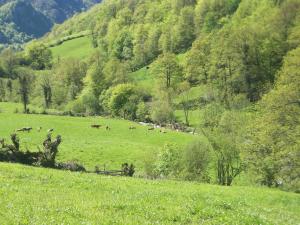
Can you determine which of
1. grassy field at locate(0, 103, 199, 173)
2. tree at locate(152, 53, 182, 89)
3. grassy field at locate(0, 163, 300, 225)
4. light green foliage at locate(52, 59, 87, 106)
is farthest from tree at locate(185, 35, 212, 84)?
grassy field at locate(0, 163, 300, 225)

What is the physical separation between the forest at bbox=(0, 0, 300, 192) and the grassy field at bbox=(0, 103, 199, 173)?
9.33 metres

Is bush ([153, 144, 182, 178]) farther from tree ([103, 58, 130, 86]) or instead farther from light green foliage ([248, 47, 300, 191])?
tree ([103, 58, 130, 86])

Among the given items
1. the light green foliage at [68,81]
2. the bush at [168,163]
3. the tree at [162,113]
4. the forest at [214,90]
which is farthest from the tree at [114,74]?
the bush at [168,163]

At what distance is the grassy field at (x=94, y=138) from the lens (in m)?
69.4

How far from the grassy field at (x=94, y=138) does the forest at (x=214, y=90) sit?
933cm

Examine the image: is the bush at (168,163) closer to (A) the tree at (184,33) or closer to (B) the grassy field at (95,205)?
(B) the grassy field at (95,205)

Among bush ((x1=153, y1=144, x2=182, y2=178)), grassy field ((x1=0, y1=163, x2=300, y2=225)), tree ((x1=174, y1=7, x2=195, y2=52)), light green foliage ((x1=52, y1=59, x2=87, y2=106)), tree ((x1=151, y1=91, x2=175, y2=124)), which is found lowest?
bush ((x1=153, y1=144, x2=182, y2=178))

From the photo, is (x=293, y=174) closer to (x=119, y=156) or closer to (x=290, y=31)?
(x=119, y=156)

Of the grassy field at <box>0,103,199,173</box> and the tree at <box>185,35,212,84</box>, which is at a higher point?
the tree at <box>185,35,212,84</box>

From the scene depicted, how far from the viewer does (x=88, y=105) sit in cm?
13650

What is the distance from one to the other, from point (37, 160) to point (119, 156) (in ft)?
111

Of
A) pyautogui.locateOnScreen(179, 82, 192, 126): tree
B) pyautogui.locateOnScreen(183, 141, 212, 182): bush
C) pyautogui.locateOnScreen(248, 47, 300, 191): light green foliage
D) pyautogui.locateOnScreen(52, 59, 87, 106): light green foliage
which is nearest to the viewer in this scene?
pyautogui.locateOnScreen(248, 47, 300, 191): light green foliage

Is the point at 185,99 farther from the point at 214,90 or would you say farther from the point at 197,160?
the point at 197,160

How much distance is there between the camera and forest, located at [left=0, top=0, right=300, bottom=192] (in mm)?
53406
